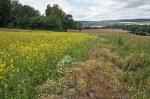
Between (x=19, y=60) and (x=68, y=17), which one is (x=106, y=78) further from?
(x=68, y=17)

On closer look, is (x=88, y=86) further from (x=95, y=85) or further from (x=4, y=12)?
(x=4, y=12)

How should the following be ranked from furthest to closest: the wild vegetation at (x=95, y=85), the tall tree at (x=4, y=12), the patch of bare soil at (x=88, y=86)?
1. the tall tree at (x=4, y=12)
2. the wild vegetation at (x=95, y=85)
3. the patch of bare soil at (x=88, y=86)

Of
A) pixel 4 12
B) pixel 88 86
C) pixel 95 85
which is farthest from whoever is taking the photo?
pixel 4 12

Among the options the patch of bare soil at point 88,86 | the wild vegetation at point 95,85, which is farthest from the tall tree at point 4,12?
the patch of bare soil at point 88,86

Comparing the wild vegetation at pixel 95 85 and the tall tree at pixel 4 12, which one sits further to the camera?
the tall tree at pixel 4 12

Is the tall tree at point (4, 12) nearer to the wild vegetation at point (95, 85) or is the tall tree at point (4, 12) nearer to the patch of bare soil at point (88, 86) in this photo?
the wild vegetation at point (95, 85)

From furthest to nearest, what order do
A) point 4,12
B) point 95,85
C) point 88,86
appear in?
point 4,12 → point 95,85 → point 88,86

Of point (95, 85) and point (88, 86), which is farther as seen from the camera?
point (95, 85)

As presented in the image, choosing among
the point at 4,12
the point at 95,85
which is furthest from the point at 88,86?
the point at 4,12

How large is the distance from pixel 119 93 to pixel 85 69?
2.37 m

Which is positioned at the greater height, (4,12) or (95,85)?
(4,12)

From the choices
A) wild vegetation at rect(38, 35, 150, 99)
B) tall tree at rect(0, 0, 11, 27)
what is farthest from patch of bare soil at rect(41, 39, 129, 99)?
tall tree at rect(0, 0, 11, 27)

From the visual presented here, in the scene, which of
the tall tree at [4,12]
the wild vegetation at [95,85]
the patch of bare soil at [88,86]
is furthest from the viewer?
the tall tree at [4,12]

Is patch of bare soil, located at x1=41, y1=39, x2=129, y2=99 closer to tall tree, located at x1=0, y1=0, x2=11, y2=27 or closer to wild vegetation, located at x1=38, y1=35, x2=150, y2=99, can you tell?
wild vegetation, located at x1=38, y1=35, x2=150, y2=99
